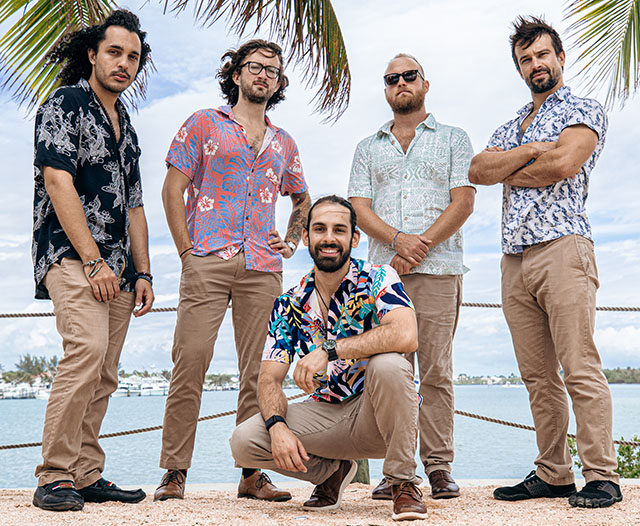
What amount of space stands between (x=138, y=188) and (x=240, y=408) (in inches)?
48.9

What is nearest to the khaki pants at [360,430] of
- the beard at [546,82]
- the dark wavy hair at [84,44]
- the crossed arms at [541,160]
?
the crossed arms at [541,160]

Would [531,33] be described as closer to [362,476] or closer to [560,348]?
[560,348]

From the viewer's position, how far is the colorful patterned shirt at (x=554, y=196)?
3.07m

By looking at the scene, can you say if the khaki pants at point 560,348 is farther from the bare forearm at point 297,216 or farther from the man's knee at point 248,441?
the man's knee at point 248,441

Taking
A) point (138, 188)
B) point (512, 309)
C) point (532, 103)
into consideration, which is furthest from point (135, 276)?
point (532, 103)

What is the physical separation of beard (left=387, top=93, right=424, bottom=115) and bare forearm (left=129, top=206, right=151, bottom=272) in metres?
1.53

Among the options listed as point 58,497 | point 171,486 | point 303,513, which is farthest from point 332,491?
point 58,497

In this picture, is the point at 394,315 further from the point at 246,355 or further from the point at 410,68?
the point at 410,68

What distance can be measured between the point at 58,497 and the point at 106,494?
41 cm

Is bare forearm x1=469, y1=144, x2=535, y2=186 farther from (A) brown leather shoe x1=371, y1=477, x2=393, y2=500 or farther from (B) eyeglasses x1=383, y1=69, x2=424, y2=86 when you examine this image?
(A) brown leather shoe x1=371, y1=477, x2=393, y2=500

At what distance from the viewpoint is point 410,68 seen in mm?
3672

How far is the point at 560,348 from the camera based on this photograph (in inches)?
117

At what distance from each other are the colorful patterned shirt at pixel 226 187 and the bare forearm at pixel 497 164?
1080mm

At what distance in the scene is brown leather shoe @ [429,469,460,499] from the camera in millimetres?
3238
